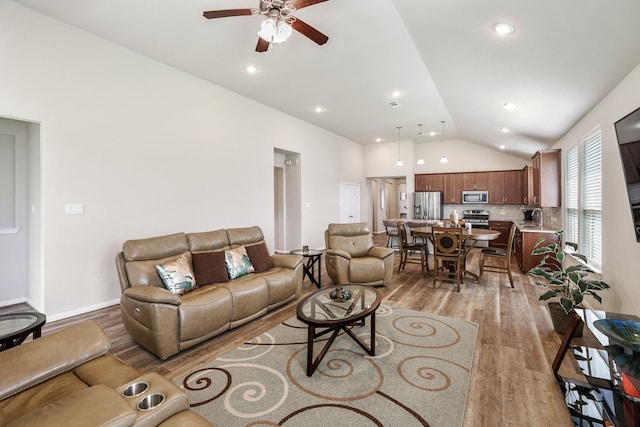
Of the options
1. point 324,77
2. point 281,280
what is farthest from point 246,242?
point 324,77

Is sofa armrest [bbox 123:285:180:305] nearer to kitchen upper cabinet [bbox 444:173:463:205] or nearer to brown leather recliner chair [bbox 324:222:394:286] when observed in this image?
brown leather recliner chair [bbox 324:222:394:286]

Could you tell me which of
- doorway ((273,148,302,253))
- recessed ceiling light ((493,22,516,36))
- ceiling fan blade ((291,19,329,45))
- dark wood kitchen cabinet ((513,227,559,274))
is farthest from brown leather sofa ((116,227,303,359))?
dark wood kitchen cabinet ((513,227,559,274))

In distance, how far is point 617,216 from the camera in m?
2.78

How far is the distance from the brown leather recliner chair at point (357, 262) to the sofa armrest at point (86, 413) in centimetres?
338

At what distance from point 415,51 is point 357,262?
2.92m

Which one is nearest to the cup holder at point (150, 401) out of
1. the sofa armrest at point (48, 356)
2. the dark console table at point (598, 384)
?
the sofa armrest at point (48, 356)

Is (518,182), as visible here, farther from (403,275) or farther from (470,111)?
(403,275)

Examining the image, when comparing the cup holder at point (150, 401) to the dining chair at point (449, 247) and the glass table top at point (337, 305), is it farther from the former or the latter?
the dining chair at point (449, 247)

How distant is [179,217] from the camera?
432 centimetres

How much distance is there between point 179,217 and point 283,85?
8.76 ft

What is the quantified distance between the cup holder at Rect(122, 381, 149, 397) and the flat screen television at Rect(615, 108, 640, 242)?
327 cm

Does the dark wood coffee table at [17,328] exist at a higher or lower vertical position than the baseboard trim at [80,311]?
higher

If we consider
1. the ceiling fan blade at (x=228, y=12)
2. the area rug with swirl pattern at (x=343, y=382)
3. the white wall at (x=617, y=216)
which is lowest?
the area rug with swirl pattern at (x=343, y=382)

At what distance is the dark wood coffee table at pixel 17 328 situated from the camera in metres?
1.83
